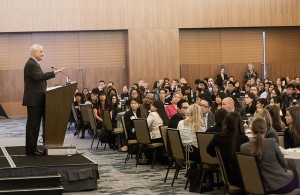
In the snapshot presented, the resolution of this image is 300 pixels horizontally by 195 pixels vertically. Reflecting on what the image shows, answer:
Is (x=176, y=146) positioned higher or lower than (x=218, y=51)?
lower

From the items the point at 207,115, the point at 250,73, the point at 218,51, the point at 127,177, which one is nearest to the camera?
the point at 127,177

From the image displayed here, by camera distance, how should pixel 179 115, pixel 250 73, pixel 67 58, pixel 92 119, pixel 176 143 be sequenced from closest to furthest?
pixel 176 143 < pixel 179 115 < pixel 92 119 < pixel 67 58 < pixel 250 73

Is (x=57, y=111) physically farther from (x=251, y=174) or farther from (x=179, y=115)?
(x=251, y=174)

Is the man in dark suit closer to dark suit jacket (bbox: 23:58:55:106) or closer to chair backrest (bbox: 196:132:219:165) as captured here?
dark suit jacket (bbox: 23:58:55:106)

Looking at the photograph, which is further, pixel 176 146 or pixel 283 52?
pixel 283 52

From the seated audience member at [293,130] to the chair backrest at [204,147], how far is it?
955 millimetres

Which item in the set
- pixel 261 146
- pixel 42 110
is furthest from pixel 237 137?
pixel 42 110

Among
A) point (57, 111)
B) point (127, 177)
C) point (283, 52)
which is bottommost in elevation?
point (127, 177)

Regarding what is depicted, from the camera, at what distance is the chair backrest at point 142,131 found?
11.7 metres

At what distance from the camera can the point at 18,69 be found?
26.2 metres

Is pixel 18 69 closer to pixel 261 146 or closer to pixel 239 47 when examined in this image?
pixel 239 47

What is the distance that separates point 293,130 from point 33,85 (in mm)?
3788

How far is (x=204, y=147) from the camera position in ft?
29.8

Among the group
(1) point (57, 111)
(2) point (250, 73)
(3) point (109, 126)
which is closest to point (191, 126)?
(1) point (57, 111)
